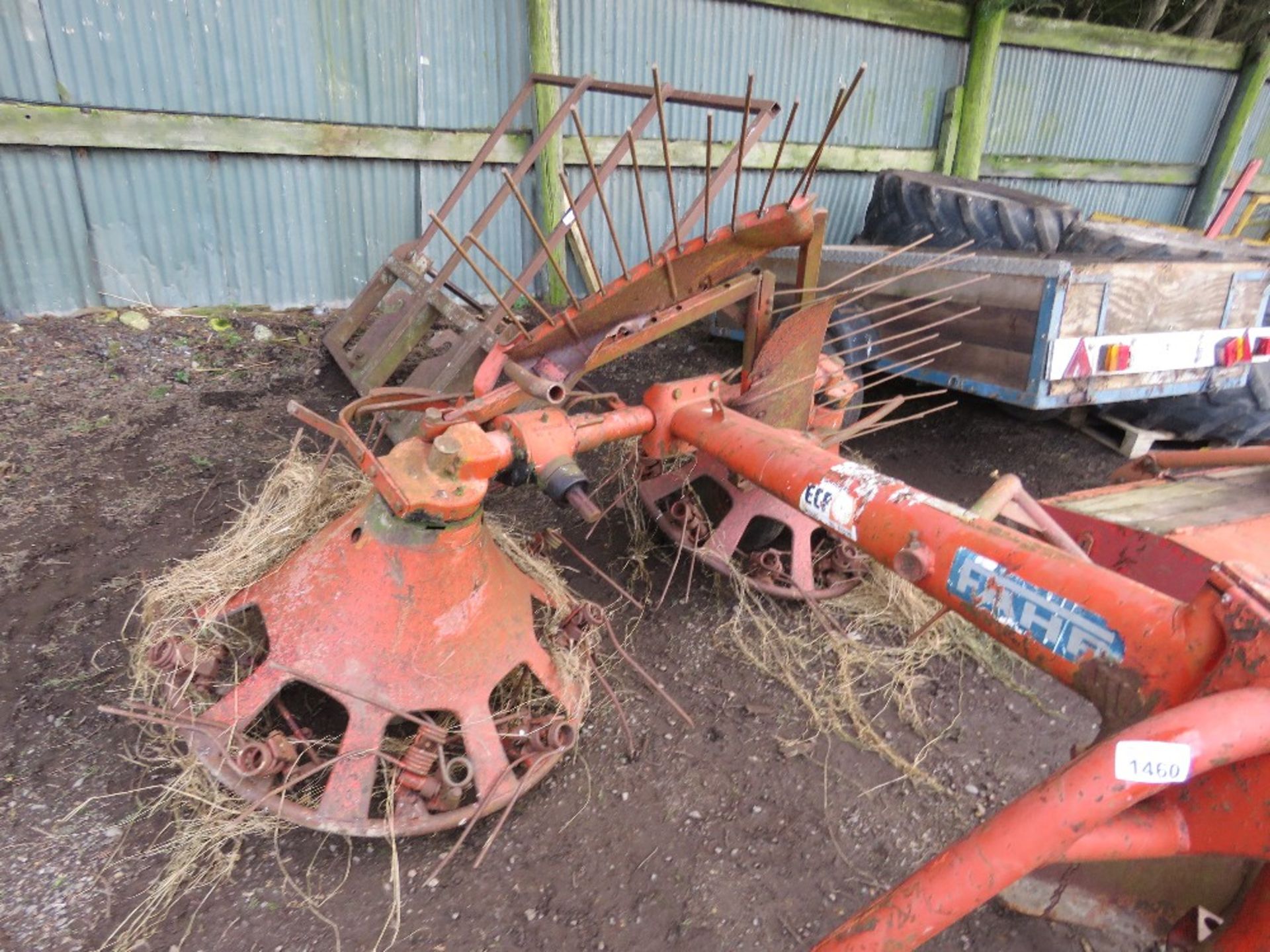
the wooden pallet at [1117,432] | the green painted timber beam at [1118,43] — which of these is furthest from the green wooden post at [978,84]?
the wooden pallet at [1117,432]

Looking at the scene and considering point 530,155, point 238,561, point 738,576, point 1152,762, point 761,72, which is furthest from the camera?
point 761,72

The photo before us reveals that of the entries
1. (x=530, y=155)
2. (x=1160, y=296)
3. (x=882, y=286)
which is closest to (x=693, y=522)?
(x=882, y=286)

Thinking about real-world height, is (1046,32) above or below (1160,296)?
above

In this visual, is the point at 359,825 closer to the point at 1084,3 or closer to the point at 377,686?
the point at 377,686

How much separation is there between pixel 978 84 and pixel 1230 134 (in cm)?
379

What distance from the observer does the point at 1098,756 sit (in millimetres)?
1039

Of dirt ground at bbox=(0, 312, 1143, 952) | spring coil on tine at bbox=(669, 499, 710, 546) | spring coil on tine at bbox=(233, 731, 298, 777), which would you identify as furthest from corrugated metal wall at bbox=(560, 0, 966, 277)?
spring coil on tine at bbox=(233, 731, 298, 777)

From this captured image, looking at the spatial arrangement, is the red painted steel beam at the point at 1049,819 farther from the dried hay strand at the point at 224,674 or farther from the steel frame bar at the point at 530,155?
the steel frame bar at the point at 530,155

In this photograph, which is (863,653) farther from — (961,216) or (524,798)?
(961,216)

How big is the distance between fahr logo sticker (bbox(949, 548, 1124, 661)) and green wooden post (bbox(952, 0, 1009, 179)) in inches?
262

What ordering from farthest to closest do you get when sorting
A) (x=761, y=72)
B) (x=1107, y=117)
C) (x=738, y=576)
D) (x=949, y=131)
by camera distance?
1. (x=1107, y=117)
2. (x=949, y=131)
3. (x=761, y=72)
4. (x=738, y=576)

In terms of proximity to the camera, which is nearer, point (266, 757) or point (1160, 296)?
point (266, 757)

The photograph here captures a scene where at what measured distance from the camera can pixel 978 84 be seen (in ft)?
21.7

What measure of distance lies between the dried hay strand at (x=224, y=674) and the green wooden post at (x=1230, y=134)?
886 centimetres
